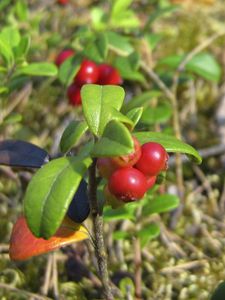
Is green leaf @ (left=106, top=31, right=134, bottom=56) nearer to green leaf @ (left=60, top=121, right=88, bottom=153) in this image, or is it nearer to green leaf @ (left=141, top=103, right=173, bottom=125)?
green leaf @ (left=141, top=103, right=173, bottom=125)

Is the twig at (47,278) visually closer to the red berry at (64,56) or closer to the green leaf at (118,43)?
the red berry at (64,56)

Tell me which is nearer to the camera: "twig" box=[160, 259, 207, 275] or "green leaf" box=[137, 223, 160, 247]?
"green leaf" box=[137, 223, 160, 247]

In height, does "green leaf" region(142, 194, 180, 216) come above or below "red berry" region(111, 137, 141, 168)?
below

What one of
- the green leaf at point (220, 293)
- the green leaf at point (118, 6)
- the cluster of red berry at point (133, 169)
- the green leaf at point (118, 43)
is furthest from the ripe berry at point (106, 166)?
the green leaf at point (118, 6)

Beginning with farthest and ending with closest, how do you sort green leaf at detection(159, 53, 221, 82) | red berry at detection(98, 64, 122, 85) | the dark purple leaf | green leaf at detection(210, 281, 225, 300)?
green leaf at detection(159, 53, 221, 82), red berry at detection(98, 64, 122, 85), the dark purple leaf, green leaf at detection(210, 281, 225, 300)

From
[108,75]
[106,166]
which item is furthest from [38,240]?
[108,75]

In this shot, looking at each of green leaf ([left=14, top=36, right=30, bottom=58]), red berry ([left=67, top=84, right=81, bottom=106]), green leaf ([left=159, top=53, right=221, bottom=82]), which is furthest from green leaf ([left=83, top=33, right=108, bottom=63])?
green leaf ([left=159, top=53, right=221, bottom=82])
